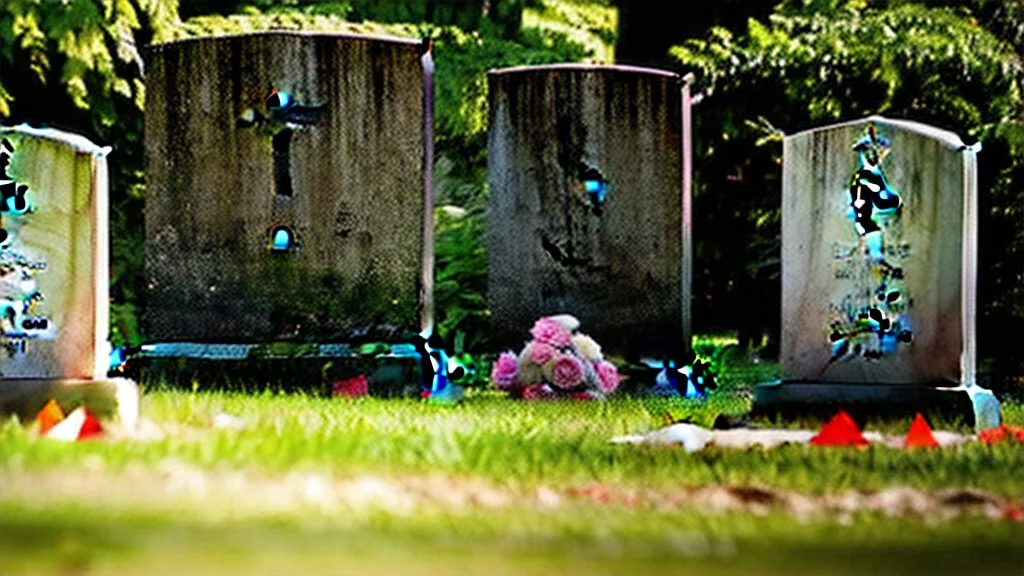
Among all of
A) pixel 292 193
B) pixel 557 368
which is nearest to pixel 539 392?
pixel 557 368

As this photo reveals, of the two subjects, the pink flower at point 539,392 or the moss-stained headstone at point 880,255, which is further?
the pink flower at point 539,392

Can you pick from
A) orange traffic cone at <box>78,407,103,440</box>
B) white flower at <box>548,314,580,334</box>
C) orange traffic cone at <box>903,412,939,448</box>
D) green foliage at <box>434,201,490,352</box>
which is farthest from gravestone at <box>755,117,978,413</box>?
green foliage at <box>434,201,490,352</box>

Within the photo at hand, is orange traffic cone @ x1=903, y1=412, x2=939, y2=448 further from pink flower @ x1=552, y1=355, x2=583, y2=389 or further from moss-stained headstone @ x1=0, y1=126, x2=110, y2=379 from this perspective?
pink flower @ x1=552, y1=355, x2=583, y2=389

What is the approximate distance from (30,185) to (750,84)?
8151 mm

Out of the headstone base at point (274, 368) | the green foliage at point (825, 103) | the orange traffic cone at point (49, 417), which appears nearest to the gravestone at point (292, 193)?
the headstone base at point (274, 368)

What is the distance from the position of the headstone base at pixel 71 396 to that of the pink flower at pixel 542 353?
3459 mm

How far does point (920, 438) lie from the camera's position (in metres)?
7.25

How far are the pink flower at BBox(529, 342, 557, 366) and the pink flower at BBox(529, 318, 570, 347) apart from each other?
41 millimetres

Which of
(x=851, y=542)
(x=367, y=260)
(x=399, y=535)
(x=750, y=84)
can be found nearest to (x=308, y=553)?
(x=399, y=535)

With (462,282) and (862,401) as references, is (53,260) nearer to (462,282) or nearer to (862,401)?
(862,401)

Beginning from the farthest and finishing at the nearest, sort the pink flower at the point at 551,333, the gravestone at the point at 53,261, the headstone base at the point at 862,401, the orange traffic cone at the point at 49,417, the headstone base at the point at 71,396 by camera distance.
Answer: the pink flower at the point at 551,333 → the headstone base at the point at 862,401 → the gravestone at the point at 53,261 → the headstone base at the point at 71,396 → the orange traffic cone at the point at 49,417

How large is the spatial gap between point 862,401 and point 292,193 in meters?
→ 3.43

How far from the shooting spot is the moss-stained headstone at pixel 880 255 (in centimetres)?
835

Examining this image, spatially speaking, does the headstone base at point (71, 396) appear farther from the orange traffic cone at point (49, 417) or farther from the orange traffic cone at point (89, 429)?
the orange traffic cone at point (89, 429)
